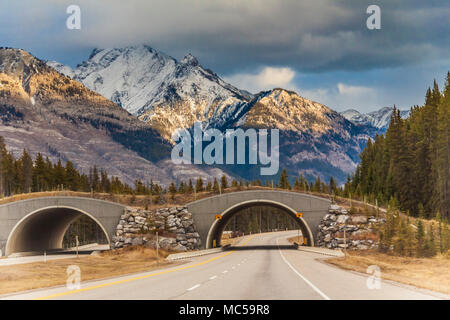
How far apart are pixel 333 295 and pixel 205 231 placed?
61047 millimetres

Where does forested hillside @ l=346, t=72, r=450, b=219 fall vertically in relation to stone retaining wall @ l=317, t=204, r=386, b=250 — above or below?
above

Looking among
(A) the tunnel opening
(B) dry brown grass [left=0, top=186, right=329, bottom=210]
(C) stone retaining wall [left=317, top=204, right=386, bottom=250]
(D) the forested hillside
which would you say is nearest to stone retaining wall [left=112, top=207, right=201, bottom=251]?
(B) dry brown grass [left=0, top=186, right=329, bottom=210]

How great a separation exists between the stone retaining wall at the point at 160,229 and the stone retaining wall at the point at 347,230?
711 inches

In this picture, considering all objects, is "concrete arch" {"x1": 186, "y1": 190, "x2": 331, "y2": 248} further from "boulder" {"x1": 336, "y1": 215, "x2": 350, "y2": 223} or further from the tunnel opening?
the tunnel opening

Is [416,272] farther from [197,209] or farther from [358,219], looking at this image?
[197,209]

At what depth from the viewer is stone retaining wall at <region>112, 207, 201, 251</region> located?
74.4 meters

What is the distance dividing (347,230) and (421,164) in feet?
81.6

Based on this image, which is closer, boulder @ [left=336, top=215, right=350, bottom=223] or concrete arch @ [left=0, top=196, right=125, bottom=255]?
boulder @ [left=336, top=215, right=350, bottom=223]

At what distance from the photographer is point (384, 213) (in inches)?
2864

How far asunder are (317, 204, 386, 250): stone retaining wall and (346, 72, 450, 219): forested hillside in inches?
257

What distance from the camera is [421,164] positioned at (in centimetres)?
8781

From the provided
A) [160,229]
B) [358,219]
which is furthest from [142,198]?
[358,219]

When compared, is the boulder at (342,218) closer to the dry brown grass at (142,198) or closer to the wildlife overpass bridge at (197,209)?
the wildlife overpass bridge at (197,209)
